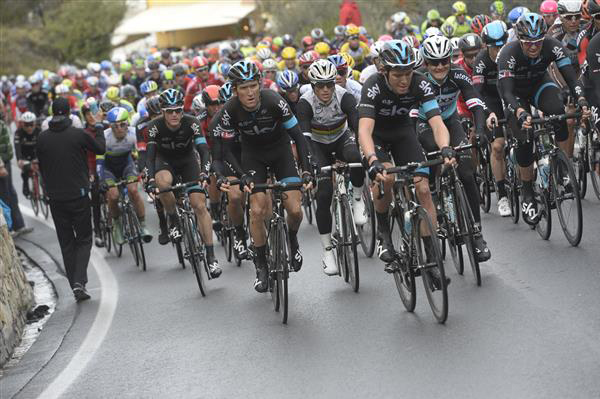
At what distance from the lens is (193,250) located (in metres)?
11.5

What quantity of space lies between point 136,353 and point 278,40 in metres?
20.7

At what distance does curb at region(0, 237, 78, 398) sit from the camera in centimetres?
908

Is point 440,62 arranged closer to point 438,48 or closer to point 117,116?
point 438,48

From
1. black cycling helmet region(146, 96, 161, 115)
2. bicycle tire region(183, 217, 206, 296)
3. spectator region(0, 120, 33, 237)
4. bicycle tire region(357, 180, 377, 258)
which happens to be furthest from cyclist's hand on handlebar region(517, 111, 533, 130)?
spectator region(0, 120, 33, 237)

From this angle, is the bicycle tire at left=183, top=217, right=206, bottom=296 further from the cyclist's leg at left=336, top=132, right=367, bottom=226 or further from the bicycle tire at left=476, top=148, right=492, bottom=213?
the bicycle tire at left=476, top=148, right=492, bottom=213

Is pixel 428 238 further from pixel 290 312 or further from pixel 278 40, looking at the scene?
pixel 278 40

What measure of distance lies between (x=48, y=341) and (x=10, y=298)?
91 centimetres

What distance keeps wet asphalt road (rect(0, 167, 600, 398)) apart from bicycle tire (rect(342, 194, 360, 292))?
16 centimetres

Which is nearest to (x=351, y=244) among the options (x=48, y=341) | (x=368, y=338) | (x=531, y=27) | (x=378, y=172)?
(x=368, y=338)

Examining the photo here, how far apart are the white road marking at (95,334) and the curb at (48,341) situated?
0.86ft

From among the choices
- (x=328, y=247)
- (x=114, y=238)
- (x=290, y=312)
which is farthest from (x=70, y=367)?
(x=114, y=238)

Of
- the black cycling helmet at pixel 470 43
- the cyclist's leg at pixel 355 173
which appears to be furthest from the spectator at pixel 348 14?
the cyclist's leg at pixel 355 173

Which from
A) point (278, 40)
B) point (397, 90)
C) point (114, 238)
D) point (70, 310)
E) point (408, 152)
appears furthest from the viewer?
point (278, 40)

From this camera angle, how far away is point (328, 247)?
34.7 ft
